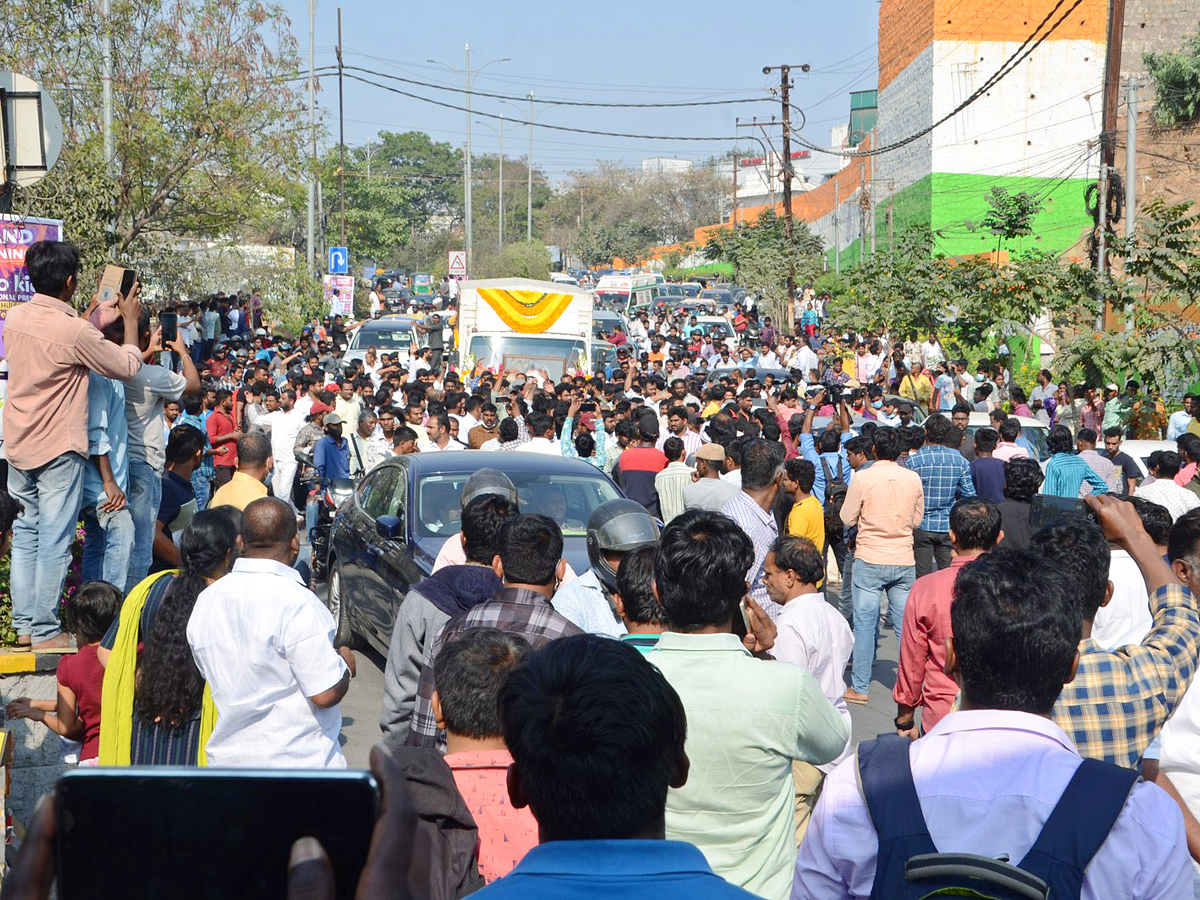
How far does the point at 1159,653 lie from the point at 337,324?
31.3m

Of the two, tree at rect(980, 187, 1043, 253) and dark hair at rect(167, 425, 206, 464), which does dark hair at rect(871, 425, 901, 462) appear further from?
tree at rect(980, 187, 1043, 253)

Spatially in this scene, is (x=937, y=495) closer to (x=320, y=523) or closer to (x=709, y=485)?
(x=709, y=485)

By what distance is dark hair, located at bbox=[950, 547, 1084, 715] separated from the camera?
264 cm

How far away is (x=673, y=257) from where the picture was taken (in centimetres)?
8388

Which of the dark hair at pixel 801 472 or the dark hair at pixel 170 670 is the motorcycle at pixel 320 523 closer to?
the dark hair at pixel 801 472

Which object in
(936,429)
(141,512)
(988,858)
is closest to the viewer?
(988,858)

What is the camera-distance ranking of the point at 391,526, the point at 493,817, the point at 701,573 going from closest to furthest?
the point at 493,817 < the point at 701,573 < the point at 391,526

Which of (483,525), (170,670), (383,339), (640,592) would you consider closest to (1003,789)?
(640,592)

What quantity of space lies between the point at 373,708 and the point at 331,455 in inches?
176

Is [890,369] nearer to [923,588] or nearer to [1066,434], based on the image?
[1066,434]

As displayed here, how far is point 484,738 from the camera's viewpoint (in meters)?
3.32

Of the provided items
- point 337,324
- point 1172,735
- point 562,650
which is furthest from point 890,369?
point 562,650

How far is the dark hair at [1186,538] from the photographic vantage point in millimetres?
4324

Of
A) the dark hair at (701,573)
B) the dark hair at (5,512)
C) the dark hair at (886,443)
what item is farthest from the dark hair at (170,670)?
the dark hair at (886,443)
